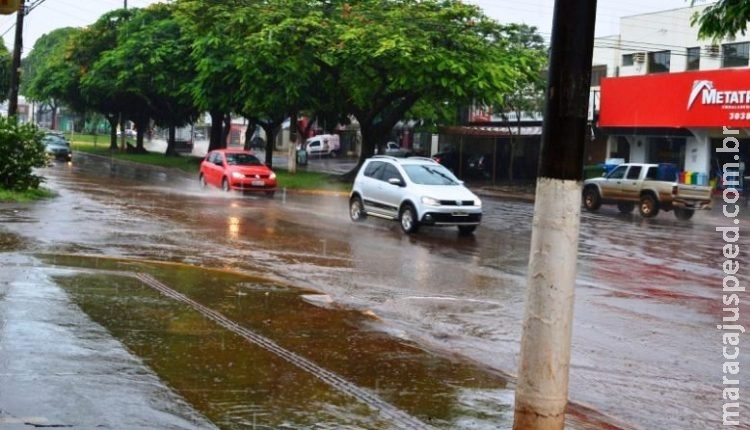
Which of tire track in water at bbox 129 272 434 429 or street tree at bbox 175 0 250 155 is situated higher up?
street tree at bbox 175 0 250 155

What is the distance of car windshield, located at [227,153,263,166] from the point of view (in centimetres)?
3284

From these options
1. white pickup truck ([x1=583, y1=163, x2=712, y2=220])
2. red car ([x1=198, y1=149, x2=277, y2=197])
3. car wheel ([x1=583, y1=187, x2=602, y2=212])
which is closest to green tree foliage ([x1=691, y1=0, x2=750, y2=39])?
white pickup truck ([x1=583, y1=163, x2=712, y2=220])

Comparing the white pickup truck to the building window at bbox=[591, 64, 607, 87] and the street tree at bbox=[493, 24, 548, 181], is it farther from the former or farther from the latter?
the building window at bbox=[591, 64, 607, 87]

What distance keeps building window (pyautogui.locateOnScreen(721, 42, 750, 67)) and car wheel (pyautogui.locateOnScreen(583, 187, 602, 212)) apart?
16709 millimetres

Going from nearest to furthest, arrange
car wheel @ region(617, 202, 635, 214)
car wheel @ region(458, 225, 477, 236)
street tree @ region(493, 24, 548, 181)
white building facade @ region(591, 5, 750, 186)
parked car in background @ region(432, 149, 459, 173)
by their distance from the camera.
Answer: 1. car wheel @ region(458, 225, 477, 236)
2. car wheel @ region(617, 202, 635, 214)
3. white building facade @ region(591, 5, 750, 186)
4. street tree @ region(493, 24, 548, 181)
5. parked car in background @ region(432, 149, 459, 173)

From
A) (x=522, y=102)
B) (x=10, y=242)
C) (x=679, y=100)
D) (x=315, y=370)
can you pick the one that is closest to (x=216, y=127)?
(x=522, y=102)

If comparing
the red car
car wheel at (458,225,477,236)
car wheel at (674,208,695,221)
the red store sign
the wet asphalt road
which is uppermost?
the red store sign

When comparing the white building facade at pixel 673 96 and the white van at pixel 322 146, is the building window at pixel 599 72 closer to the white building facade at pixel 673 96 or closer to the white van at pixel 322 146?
the white building facade at pixel 673 96

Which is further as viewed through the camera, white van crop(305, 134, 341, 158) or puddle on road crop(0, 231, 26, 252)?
white van crop(305, 134, 341, 158)

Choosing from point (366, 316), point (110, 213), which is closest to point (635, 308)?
point (366, 316)

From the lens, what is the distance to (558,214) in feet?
15.3

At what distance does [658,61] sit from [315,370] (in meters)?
44.8

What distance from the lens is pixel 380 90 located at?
39219 mm

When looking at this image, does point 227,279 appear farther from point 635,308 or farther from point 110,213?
point 110,213
